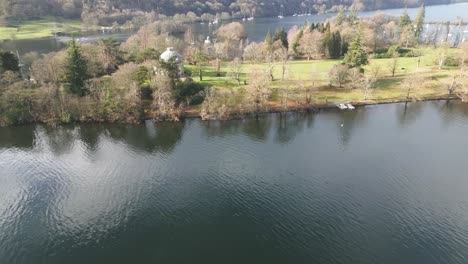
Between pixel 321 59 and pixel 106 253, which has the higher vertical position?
pixel 321 59

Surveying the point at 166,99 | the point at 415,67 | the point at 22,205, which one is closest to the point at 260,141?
the point at 166,99

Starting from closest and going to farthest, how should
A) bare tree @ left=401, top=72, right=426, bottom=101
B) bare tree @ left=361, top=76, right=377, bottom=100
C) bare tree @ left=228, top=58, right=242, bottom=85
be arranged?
bare tree @ left=361, top=76, right=377, bottom=100 < bare tree @ left=401, top=72, right=426, bottom=101 < bare tree @ left=228, top=58, right=242, bottom=85

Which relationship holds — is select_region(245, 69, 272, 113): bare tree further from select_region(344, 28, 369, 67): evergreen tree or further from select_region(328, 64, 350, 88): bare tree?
select_region(344, 28, 369, 67): evergreen tree

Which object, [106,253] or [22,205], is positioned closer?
[106,253]

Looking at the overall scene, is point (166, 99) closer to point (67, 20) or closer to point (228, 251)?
point (228, 251)

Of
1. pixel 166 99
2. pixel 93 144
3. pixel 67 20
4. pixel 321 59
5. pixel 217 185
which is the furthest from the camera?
pixel 67 20

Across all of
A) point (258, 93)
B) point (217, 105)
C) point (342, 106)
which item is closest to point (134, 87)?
point (217, 105)

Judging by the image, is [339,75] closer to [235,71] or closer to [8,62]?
[235,71]

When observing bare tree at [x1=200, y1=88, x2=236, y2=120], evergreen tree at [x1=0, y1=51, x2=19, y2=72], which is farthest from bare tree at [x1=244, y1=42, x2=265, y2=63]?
evergreen tree at [x1=0, y1=51, x2=19, y2=72]
